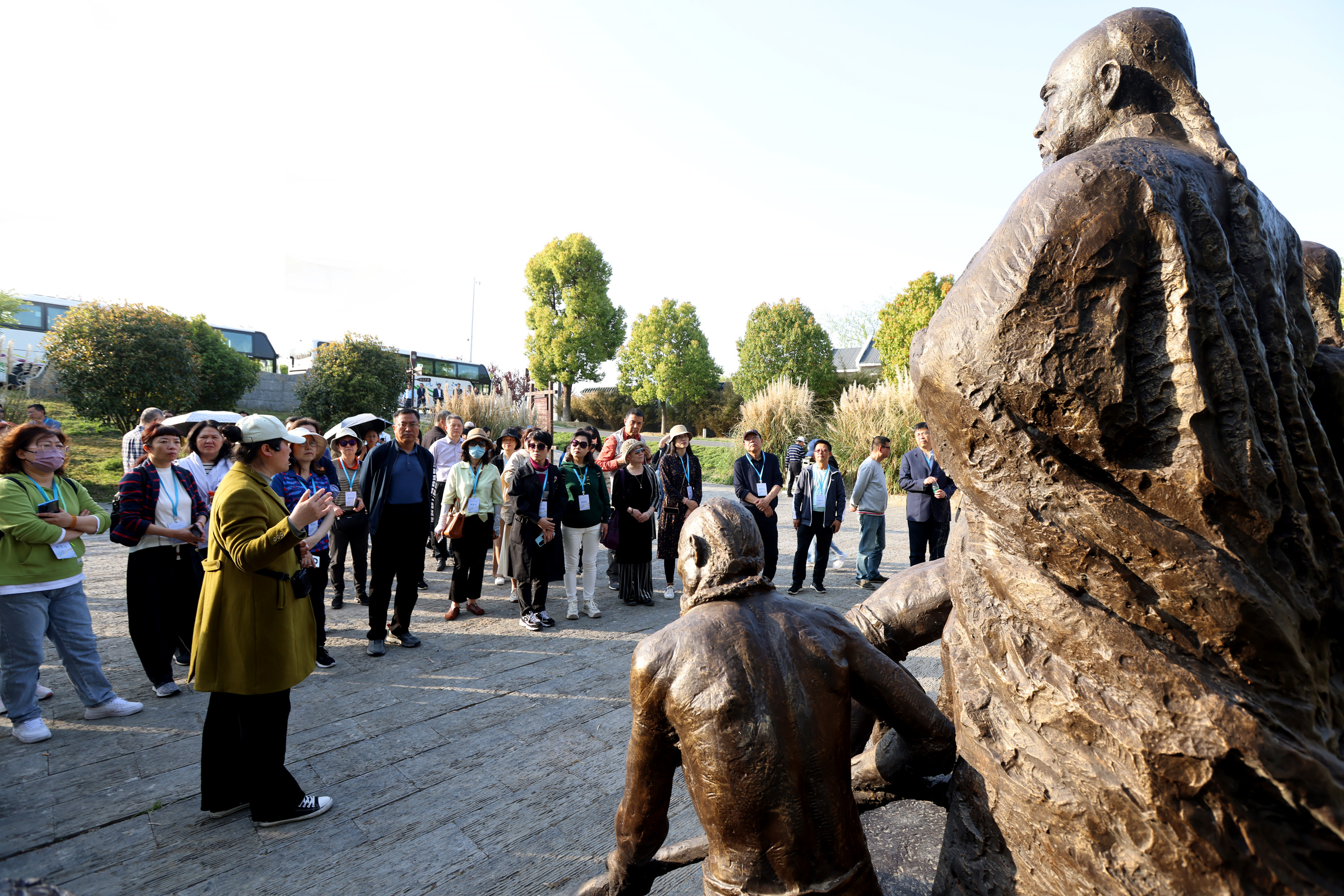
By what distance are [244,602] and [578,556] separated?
12.6ft

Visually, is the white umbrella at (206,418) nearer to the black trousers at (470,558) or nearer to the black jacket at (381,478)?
the black jacket at (381,478)

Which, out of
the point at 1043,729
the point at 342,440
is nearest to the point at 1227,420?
the point at 1043,729

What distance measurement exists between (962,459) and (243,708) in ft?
11.1

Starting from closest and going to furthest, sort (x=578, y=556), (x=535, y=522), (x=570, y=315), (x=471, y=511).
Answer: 1. (x=535, y=522)
2. (x=471, y=511)
3. (x=578, y=556)
4. (x=570, y=315)

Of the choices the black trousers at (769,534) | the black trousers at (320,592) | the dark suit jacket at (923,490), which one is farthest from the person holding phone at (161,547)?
the dark suit jacket at (923,490)

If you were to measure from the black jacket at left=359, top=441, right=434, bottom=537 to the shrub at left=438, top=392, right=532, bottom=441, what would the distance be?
892 centimetres

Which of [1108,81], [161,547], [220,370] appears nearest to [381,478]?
[161,547]

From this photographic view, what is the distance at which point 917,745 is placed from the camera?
1.80 m

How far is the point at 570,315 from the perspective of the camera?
3744cm

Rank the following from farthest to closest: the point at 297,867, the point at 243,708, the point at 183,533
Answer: the point at 183,533 < the point at 243,708 < the point at 297,867

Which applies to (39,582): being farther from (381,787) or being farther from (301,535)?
(381,787)

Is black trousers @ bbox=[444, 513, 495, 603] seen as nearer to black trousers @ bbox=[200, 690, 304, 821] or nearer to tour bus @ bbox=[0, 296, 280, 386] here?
black trousers @ bbox=[200, 690, 304, 821]

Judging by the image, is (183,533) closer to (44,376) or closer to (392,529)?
(392,529)

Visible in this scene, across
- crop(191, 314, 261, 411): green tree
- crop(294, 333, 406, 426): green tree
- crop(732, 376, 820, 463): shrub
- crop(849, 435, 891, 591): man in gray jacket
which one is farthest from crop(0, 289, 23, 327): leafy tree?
crop(849, 435, 891, 591): man in gray jacket
